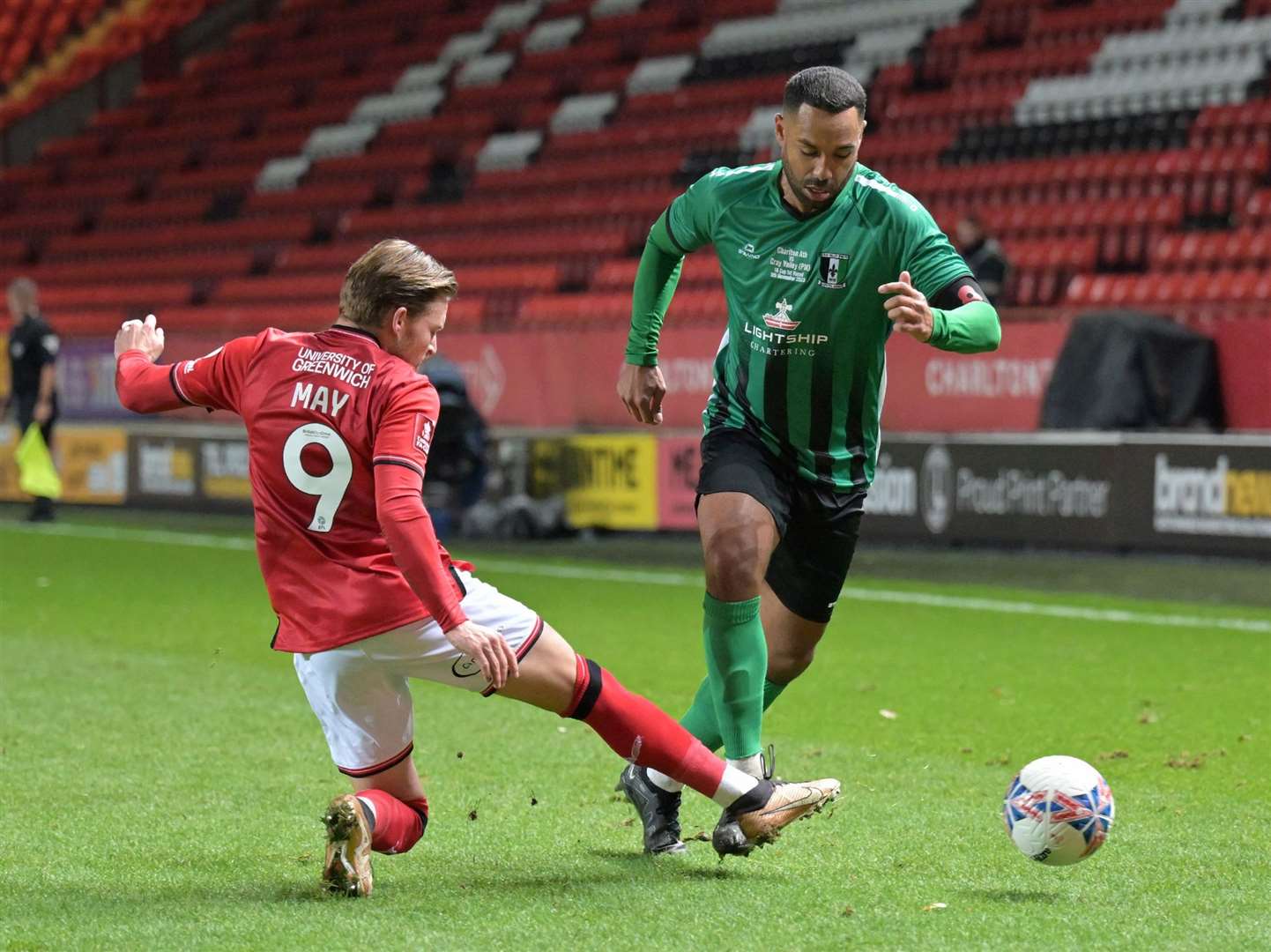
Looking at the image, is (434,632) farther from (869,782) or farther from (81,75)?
(81,75)

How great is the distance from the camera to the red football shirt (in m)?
4.02

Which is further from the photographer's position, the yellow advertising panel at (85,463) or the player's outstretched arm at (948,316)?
the yellow advertising panel at (85,463)

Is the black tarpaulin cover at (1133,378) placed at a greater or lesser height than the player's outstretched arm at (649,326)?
lesser

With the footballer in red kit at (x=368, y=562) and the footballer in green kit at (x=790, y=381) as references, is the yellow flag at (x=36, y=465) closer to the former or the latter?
the footballer in green kit at (x=790, y=381)

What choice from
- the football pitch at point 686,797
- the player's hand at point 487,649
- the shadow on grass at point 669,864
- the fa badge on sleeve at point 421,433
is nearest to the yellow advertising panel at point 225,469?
the football pitch at point 686,797

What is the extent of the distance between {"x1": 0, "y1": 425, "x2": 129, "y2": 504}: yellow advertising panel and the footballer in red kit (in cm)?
1436

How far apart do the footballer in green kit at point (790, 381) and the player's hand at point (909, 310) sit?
1.08 feet

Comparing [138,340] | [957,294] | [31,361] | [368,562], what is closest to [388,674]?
[368,562]

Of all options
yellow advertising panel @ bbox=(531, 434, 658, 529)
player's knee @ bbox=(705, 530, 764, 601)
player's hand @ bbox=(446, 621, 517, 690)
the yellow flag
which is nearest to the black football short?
player's knee @ bbox=(705, 530, 764, 601)

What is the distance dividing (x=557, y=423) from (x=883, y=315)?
11.1m

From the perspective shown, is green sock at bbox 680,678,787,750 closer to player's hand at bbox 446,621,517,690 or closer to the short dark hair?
player's hand at bbox 446,621,517,690

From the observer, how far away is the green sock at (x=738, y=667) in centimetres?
461

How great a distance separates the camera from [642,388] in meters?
5.13

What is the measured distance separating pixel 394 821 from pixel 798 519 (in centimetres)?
141
